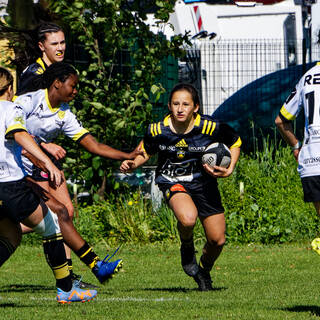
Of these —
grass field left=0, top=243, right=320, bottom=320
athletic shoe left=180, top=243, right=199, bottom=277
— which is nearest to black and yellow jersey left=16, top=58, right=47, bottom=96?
grass field left=0, top=243, right=320, bottom=320

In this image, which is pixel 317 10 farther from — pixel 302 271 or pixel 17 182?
pixel 17 182

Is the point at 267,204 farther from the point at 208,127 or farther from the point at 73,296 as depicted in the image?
the point at 73,296

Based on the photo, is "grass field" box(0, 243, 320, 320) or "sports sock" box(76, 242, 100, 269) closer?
"grass field" box(0, 243, 320, 320)

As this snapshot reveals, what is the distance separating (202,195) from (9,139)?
2.25 m

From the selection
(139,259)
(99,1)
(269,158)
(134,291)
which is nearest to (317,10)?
(269,158)

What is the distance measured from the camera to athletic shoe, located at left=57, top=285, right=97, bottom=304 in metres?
6.47

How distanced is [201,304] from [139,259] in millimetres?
4465

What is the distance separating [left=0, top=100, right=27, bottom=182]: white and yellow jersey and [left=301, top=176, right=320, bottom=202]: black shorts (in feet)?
7.18

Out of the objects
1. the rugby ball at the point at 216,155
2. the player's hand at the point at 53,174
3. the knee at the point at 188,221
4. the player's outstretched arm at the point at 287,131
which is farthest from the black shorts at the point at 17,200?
the player's outstretched arm at the point at 287,131

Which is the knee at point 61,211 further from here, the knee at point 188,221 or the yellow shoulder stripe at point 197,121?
the yellow shoulder stripe at point 197,121

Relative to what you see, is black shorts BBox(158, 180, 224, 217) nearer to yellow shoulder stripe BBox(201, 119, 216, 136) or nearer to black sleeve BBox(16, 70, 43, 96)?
yellow shoulder stripe BBox(201, 119, 216, 136)

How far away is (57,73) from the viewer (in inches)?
282

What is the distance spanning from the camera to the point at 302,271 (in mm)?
9367

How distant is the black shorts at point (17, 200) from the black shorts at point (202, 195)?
174 centimetres
